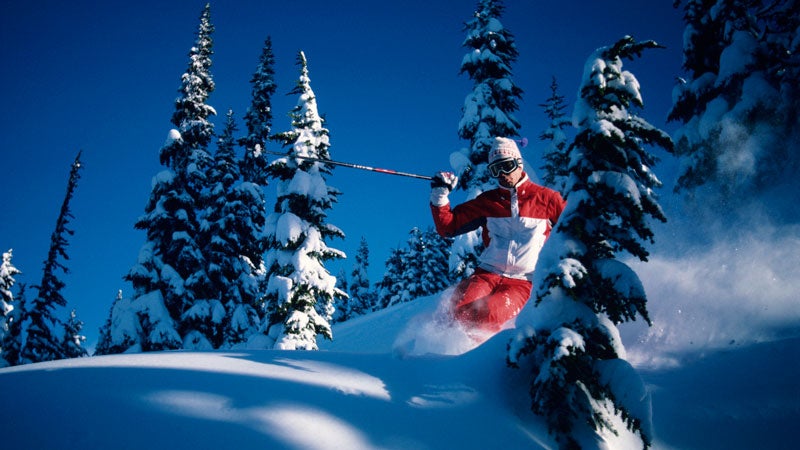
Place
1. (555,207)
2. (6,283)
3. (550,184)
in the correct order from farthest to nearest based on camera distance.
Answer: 1. (6,283)
2. (550,184)
3. (555,207)

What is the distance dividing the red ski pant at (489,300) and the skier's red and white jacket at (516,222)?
0.18 m

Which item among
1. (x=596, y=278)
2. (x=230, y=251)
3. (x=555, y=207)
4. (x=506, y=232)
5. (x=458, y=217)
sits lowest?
(x=596, y=278)

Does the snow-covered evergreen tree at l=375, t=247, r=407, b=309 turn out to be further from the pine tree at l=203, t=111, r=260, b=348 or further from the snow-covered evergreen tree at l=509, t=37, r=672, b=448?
the snow-covered evergreen tree at l=509, t=37, r=672, b=448

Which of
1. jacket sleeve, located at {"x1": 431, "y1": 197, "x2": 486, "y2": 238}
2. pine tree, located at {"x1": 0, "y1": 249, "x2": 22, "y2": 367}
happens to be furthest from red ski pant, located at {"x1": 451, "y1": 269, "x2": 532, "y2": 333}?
pine tree, located at {"x1": 0, "y1": 249, "x2": 22, "y2": 367}

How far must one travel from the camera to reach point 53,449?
1.88m

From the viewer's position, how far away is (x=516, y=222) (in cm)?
522

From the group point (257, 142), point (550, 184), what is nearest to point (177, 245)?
point (257, 142)

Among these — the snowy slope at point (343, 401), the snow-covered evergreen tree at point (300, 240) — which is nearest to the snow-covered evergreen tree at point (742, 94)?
the snowy slope at point (343, 401)

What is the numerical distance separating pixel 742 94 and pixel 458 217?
37.8ft

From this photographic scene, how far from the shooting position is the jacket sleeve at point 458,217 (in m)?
5.57

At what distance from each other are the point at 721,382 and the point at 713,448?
69 centimetres

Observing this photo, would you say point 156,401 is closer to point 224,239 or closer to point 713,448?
point 713,448

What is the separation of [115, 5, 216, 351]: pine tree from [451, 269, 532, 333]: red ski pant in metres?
14.4

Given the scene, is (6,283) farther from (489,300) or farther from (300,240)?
(489,300)
